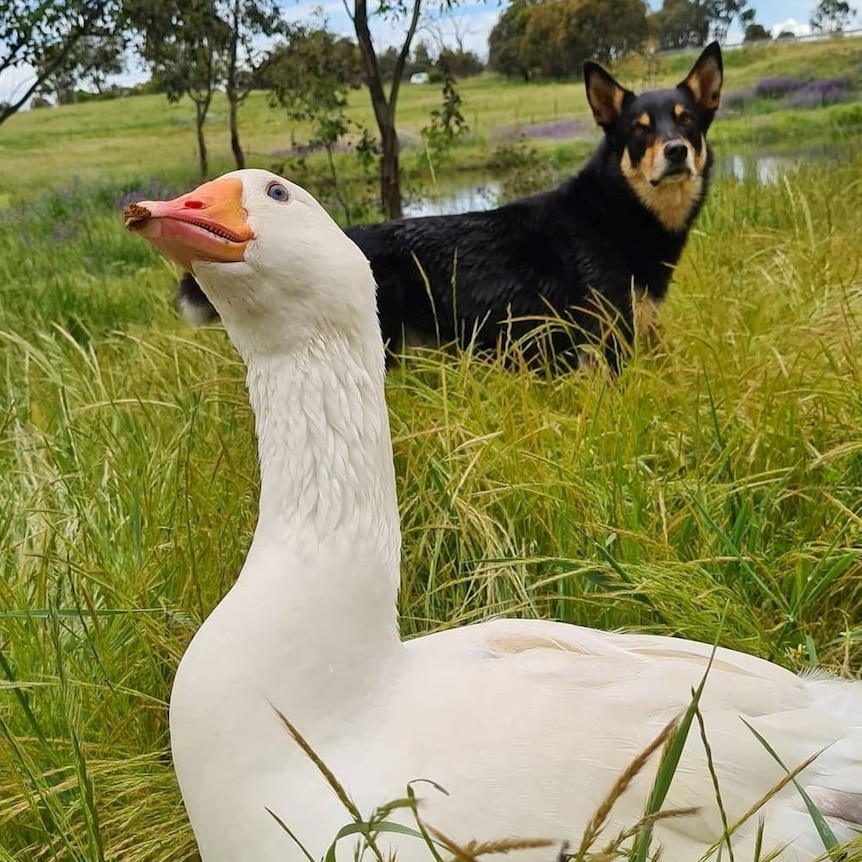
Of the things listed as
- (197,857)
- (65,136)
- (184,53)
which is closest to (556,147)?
(184,53)

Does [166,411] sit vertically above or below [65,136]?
below

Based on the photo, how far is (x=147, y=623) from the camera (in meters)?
1.05

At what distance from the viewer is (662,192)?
7.23 ft

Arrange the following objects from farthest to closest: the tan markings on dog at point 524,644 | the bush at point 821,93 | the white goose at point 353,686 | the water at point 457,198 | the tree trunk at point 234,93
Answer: the bush at point 821,93 < the water at point 457,198 < the tree trunk at point 234,93 < the tan markings on dog at point 524,644 < the white goose at point 353,686

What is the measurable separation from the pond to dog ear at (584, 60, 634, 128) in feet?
1.49

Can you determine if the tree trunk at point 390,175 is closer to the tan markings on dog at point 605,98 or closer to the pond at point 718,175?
the pond at point 718,175

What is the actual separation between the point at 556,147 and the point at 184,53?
3.61 feet

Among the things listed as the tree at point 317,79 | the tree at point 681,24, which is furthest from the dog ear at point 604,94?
the tree at point 317,79

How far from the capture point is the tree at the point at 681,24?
8.64 feet

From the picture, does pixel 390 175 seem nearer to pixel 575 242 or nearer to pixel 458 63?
pixel 458 63

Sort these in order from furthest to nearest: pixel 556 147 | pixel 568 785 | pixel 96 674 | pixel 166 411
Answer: pixel 556 147 < pixel 166 411 < pixel 96 674 < pixel 568 785

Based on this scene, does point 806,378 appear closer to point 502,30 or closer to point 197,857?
point 197,857

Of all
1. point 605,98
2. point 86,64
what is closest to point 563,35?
point 605,98

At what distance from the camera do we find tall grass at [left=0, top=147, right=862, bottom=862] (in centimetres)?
99
